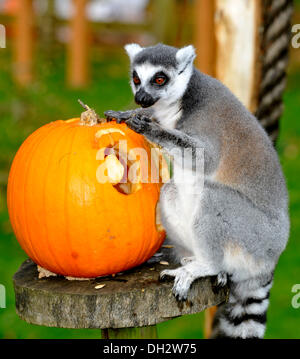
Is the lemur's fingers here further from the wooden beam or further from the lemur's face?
the wooden beam

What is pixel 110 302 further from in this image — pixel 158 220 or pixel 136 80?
pixel 136 80

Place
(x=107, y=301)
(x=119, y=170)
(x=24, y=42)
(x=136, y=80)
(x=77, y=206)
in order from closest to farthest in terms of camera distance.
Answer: (x=107, y=301)
(x=77, y=206)
(x=119, y=170)
(x=136, y=80)
(x=24, y=42)

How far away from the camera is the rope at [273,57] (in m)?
2.92

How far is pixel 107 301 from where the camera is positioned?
206 centimetres

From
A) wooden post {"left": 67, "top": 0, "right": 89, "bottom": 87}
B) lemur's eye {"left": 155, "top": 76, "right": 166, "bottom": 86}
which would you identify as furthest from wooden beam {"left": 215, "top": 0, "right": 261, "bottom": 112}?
wooden post {"left": 67, "top": 0, "right": 89, "bottom": 87}

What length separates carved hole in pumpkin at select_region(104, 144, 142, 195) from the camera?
88.0 inches

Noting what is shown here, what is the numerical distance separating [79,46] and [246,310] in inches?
314

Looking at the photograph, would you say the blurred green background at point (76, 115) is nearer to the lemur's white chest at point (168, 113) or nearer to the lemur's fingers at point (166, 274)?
the lemur's fingers at point (166, 274)

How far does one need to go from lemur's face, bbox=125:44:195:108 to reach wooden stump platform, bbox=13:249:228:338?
871 mm

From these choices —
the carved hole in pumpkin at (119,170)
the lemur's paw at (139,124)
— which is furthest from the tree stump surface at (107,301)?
the lemur's paw at (139,124)

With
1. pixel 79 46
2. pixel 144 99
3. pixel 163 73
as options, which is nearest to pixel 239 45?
pixel 163 73
